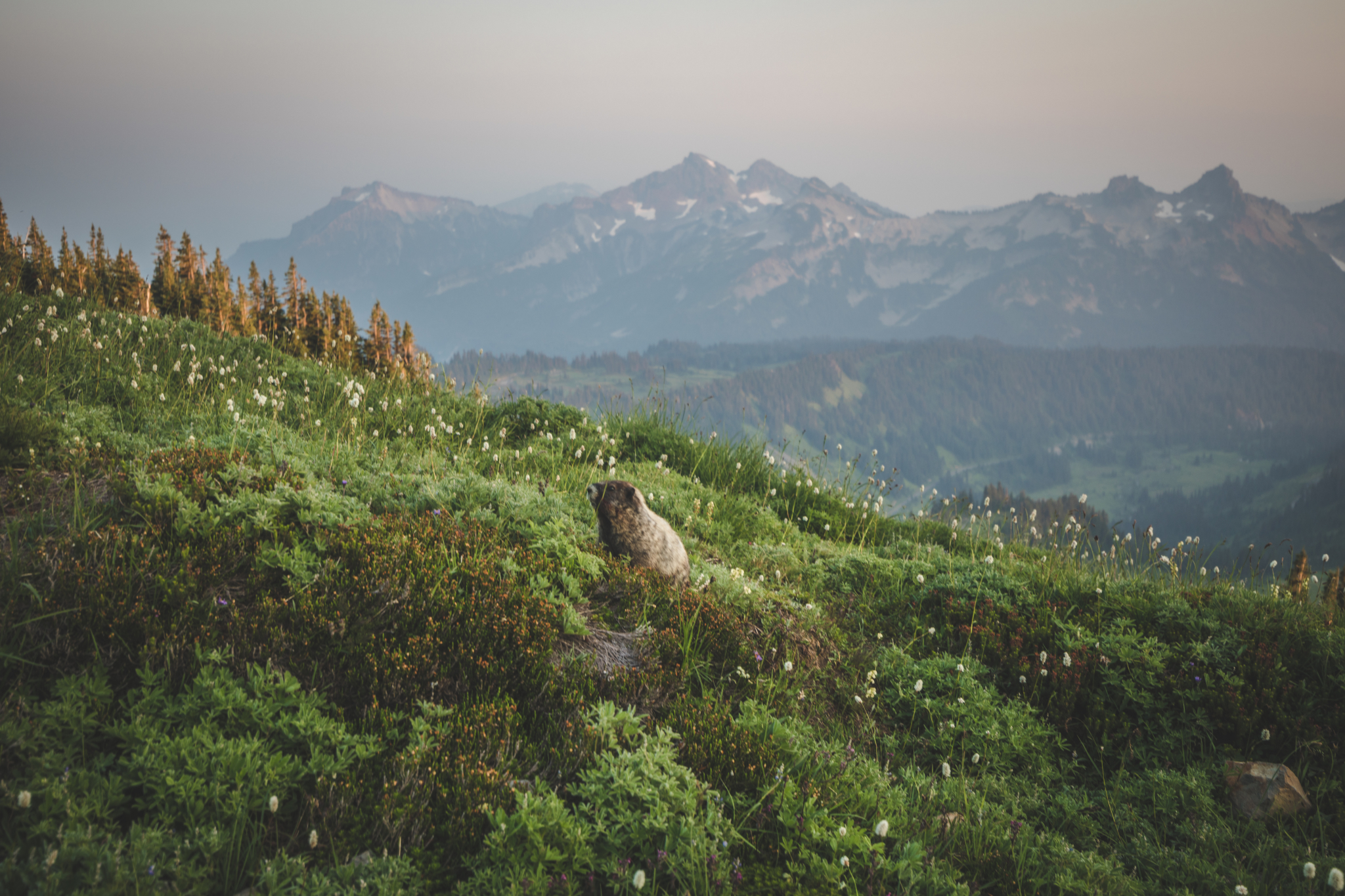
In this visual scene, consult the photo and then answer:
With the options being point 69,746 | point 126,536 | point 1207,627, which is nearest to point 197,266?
point 126,536

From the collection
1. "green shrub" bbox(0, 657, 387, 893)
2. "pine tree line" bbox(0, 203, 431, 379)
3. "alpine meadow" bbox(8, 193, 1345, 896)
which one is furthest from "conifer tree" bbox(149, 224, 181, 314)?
"green shrub" bbox(0, 657, 387, 893)

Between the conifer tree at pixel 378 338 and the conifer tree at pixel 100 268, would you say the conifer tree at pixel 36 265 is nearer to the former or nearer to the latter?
the conifer tree at pixel 100 268

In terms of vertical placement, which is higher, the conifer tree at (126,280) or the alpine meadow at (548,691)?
the conifer tree at (126,280)

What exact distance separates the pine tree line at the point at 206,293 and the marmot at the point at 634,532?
11.6 metres

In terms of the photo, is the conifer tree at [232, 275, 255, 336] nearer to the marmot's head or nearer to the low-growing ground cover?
the low-growing ground cover

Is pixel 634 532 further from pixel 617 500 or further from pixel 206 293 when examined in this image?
pixel 206 293

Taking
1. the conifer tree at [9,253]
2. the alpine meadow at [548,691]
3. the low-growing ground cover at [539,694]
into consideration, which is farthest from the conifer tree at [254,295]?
the low-growing ground cover at [539,694]

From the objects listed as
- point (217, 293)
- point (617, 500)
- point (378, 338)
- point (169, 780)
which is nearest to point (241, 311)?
point (217, 293)

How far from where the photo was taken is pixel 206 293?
2189 centimetres

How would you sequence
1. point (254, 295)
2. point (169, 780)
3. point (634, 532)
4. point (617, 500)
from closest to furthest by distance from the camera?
point (169, 780), point (634, 532), point (617, 500), point (254, 295)

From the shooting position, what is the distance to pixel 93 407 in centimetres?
667

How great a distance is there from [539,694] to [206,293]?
78.7 ft

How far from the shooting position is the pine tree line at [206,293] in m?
18.4

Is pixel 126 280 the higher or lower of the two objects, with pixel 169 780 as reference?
higher
